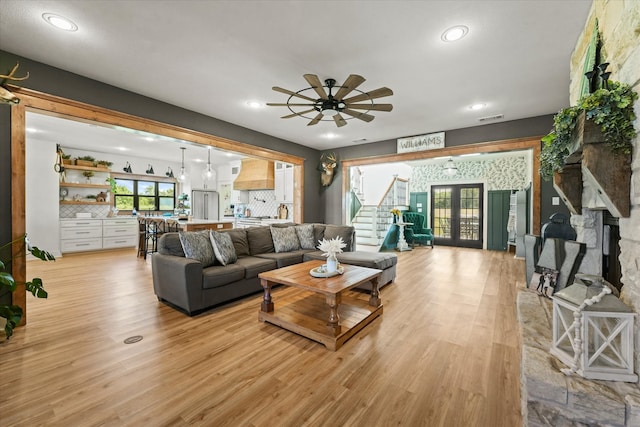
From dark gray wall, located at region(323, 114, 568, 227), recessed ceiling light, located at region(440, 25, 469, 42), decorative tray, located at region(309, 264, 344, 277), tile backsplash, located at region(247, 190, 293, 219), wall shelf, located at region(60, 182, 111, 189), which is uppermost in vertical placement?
recessed ceiling light, located at region(440, 25, 469, 42)

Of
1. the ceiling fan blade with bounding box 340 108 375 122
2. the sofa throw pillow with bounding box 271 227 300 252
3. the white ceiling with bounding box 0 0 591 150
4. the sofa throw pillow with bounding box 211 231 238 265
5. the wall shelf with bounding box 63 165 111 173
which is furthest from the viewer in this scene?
the wall shelf with bounding box 63 165 111 173

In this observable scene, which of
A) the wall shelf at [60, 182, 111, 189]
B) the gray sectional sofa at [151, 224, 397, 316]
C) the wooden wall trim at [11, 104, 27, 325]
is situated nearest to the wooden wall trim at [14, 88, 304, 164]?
the wooden wall trim at [11, 104, 27, 325]

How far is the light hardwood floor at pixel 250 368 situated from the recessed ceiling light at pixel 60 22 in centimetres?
284

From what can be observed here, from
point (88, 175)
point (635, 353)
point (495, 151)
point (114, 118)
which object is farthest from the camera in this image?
point (88, 175)

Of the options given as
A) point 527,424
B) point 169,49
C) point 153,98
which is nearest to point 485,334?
point 527,424

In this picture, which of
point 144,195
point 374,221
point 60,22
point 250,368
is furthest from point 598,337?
point 144,195

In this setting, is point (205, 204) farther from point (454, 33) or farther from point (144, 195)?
point (454, 33)

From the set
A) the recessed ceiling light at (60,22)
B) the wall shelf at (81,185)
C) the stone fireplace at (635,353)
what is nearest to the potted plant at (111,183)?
the wall shelf at (81,185)

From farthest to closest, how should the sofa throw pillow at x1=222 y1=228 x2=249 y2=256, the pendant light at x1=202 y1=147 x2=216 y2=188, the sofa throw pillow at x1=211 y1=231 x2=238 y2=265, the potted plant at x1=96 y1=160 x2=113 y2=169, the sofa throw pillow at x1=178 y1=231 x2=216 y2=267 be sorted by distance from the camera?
the potted plant at x1=96 y1=160 x2=113 y2=169
the pendant light at x1=202 y1=147 x2=216 y2=188
the sofa throw pillow at x1=222 y1=228 x2=249 y2=256
the sofa throw pillow at x1=211 y1=231 x2=238 y2=265
the sofa throw pillow at x1=178 y1=231 x2=216 y2=267

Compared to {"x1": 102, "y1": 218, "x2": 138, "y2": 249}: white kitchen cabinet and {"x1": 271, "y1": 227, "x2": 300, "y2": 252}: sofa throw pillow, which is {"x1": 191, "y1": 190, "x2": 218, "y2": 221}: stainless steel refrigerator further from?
{"x1": 271, "y1": 227, "x2": 300, "y2": 252}: sofa throw pillow

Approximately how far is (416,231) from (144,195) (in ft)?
28.5

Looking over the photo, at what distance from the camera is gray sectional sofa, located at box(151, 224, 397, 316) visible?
2961 millimetres

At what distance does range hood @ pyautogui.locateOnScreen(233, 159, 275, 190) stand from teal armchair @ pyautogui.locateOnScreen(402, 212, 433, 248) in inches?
165

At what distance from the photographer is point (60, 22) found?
7.50ft
